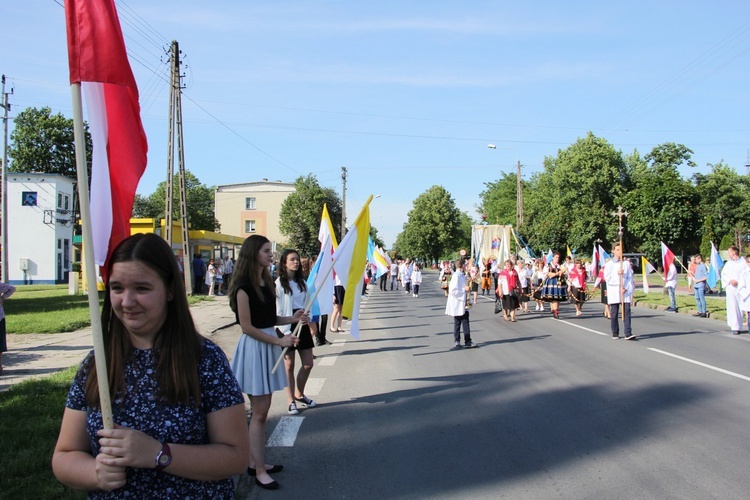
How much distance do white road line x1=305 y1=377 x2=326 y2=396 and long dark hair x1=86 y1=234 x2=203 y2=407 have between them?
5.85 metres

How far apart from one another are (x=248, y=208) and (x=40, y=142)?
3108 centimetres

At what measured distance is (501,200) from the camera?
89.5 meters

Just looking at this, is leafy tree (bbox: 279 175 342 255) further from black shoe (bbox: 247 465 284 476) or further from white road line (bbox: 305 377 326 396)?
black shoe (bbox: 247 465 284 476)

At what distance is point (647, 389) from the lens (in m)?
7.95

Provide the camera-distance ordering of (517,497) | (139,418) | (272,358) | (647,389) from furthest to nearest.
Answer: (647,389) → (272,358) → (517,497) → (139,418)

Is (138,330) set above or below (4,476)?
above

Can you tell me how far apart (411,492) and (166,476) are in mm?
2886

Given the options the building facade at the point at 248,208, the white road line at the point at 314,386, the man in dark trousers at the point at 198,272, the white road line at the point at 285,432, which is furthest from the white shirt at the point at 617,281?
the building facade at the point at 248,208

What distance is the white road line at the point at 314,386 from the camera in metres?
7.91

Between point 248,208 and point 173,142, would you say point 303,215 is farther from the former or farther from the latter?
point 173,142

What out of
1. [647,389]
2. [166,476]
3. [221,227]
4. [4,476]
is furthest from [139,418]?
[221,227]

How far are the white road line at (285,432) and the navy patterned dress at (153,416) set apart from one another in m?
3.81

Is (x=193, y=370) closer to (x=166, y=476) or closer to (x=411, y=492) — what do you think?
(x=166, y=476)

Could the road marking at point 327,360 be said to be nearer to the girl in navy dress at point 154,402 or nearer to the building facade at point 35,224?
the girl in navy dress at point 154,402
